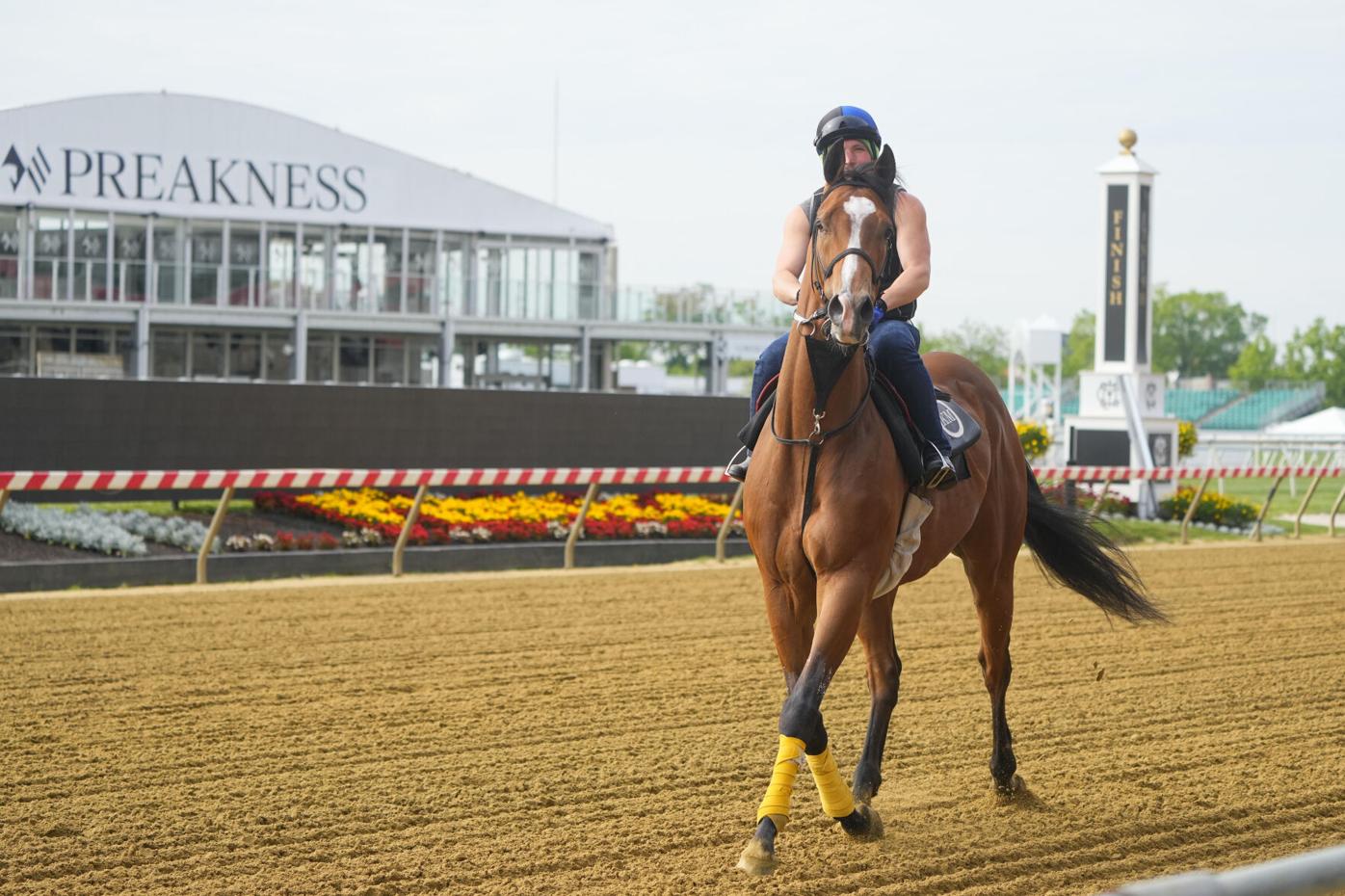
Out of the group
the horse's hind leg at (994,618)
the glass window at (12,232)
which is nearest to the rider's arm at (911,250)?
the horse's hind leg at (994,618)

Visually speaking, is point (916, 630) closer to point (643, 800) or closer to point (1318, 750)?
point (1318, 750)

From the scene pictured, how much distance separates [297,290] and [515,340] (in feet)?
17.5

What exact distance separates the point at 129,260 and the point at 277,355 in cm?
346

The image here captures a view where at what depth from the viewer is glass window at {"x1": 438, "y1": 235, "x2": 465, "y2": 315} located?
31547mm

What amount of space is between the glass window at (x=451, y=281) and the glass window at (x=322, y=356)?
2.58 meters

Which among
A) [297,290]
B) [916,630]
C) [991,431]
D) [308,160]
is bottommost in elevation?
[916,630]

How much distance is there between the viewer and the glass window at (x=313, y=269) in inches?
1195

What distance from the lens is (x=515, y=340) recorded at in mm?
33469

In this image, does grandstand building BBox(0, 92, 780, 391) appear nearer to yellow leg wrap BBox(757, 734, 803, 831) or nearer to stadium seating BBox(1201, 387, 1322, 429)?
yellow leg wrap BBox(757, 734, 803, 831)

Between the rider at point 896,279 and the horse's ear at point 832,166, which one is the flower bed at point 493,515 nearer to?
the rider at point 896,279

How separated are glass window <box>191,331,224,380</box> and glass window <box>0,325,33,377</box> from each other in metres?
3.19

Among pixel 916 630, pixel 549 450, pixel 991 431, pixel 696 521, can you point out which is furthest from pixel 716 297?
pixel 991 431

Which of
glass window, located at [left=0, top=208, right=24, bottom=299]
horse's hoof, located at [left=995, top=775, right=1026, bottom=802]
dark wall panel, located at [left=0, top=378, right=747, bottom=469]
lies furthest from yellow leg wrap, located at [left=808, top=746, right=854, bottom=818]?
glass window, located at [left=0, top=208, right=24, bottom=299]

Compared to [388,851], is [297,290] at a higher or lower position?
higher
